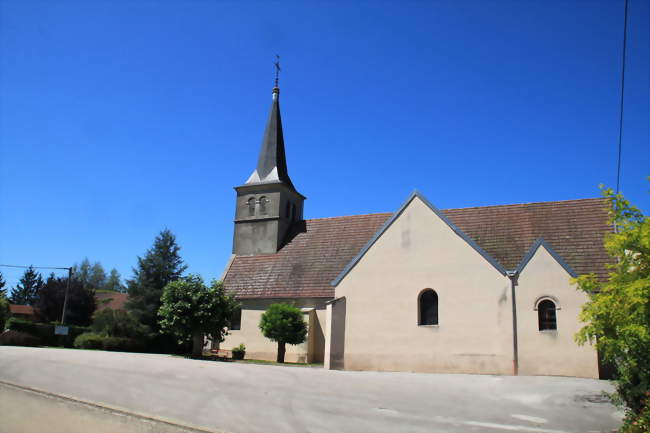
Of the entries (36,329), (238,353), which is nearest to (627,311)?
(238,353)

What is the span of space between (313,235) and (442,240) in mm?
12587

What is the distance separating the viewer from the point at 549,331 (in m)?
21.4

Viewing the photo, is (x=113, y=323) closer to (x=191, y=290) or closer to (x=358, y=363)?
(x=191, y=290)

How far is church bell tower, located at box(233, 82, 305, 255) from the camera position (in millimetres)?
36438

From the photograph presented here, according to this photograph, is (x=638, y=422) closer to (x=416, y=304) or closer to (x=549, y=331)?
(x=549, y=331)

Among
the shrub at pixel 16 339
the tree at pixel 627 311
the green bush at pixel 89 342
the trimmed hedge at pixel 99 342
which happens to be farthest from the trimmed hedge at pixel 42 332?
the tree at pixel 627 311

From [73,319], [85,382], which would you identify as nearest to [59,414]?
[85,382]

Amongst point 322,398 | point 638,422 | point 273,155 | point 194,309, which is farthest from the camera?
point 273,155

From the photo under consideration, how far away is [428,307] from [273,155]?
1912 centimetres

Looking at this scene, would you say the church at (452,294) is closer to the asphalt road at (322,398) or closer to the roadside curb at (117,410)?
the asphalt road at (322,398)

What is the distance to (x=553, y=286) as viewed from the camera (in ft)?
71.3

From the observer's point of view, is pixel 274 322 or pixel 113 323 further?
pixel 113 323

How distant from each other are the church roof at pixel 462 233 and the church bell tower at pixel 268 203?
107 cm

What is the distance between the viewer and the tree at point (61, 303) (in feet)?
167
